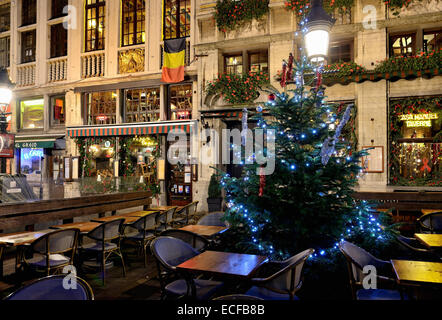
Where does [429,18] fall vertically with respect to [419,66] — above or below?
above

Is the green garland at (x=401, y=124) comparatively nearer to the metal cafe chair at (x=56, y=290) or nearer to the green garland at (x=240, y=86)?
the green garland at (x=240, y=86)

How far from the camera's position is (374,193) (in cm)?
934

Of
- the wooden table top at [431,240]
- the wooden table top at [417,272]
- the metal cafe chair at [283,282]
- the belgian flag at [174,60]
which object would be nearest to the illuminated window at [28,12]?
the belgian flag at [174,60]

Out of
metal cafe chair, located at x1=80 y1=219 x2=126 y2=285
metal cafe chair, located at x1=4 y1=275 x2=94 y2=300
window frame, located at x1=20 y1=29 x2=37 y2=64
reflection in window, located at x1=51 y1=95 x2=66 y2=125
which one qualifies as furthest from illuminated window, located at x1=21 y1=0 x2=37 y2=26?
metal cafe chair, located at x1=4 y1=275 x2=94 y2=300

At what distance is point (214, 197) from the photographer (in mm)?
11820

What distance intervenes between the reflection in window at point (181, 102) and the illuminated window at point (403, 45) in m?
8.02

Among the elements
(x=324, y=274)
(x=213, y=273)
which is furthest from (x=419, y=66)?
(x=213, y=273)

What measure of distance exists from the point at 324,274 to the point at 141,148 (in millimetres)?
11013

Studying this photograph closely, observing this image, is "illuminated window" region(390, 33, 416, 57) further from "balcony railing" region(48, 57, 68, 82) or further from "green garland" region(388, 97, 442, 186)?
"balcony railing" region(48, 57, 68, 82)

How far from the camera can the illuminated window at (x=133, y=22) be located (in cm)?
1459

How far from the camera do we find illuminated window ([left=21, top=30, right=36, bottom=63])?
1730 centimetres
